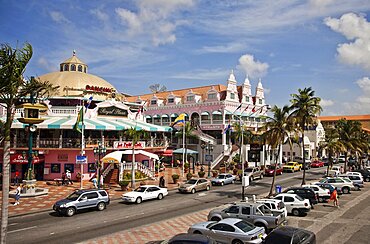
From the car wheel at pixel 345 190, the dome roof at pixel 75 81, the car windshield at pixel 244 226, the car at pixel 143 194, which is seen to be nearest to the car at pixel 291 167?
the car wheel at pixel 345 190

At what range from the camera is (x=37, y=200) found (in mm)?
29047

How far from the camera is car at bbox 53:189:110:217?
75.6ft

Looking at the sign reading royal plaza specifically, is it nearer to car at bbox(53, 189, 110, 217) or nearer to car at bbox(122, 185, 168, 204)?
car at bbox(122, 185, 168, 204)

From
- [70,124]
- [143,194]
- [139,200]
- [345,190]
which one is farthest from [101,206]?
[345,190]

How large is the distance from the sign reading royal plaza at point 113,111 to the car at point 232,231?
112 feet

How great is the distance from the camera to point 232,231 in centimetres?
1495

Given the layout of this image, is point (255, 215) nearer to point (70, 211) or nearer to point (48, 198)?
point (70, 211)

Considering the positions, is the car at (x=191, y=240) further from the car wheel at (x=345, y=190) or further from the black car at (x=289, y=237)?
the car wheel at (x=345, y=190)

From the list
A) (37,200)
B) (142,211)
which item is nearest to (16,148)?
(37,200)

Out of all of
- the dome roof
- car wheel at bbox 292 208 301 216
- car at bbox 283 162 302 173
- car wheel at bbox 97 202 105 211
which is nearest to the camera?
car wheel at bbox 292 208 301 216

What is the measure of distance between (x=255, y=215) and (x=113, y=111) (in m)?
34.0

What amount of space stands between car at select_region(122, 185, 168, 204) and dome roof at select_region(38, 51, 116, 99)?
24281 mm

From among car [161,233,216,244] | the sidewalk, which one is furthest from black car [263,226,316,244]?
the sidewalk

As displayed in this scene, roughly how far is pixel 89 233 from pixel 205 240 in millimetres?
9671
